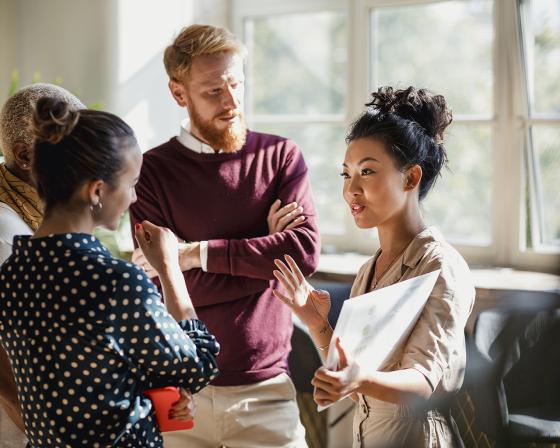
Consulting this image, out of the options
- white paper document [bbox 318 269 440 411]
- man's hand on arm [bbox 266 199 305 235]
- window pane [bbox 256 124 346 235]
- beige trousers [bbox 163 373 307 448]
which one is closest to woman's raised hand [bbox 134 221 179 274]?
white paper document [bbox 318 269 440 411]

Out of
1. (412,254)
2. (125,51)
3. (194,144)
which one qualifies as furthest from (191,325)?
(125,51)

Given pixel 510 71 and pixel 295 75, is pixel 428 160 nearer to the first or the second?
pixel 510 71

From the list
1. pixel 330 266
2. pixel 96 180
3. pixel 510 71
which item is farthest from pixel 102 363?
pixel 510 71

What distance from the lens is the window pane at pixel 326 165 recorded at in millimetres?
3822

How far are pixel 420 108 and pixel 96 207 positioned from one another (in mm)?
779

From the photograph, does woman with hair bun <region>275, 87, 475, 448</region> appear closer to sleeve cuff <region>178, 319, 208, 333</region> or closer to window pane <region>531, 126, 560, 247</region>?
sleeve cuff <region>178, 319, 208, 333</region>

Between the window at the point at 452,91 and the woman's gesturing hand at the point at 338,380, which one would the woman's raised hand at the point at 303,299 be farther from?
the window at the point at 452,91

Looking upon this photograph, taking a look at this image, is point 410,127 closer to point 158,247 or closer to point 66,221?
point 158,247

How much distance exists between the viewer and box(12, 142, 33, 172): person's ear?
180cm

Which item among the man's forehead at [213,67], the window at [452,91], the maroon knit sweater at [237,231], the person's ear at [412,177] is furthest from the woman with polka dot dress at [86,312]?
the window at [452,91]

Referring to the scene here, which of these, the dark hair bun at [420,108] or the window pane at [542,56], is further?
the window pane at [542,56]

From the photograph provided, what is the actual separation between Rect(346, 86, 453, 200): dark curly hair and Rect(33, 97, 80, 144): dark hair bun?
2.25 ft

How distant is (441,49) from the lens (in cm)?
349

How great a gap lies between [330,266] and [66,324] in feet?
7.06
